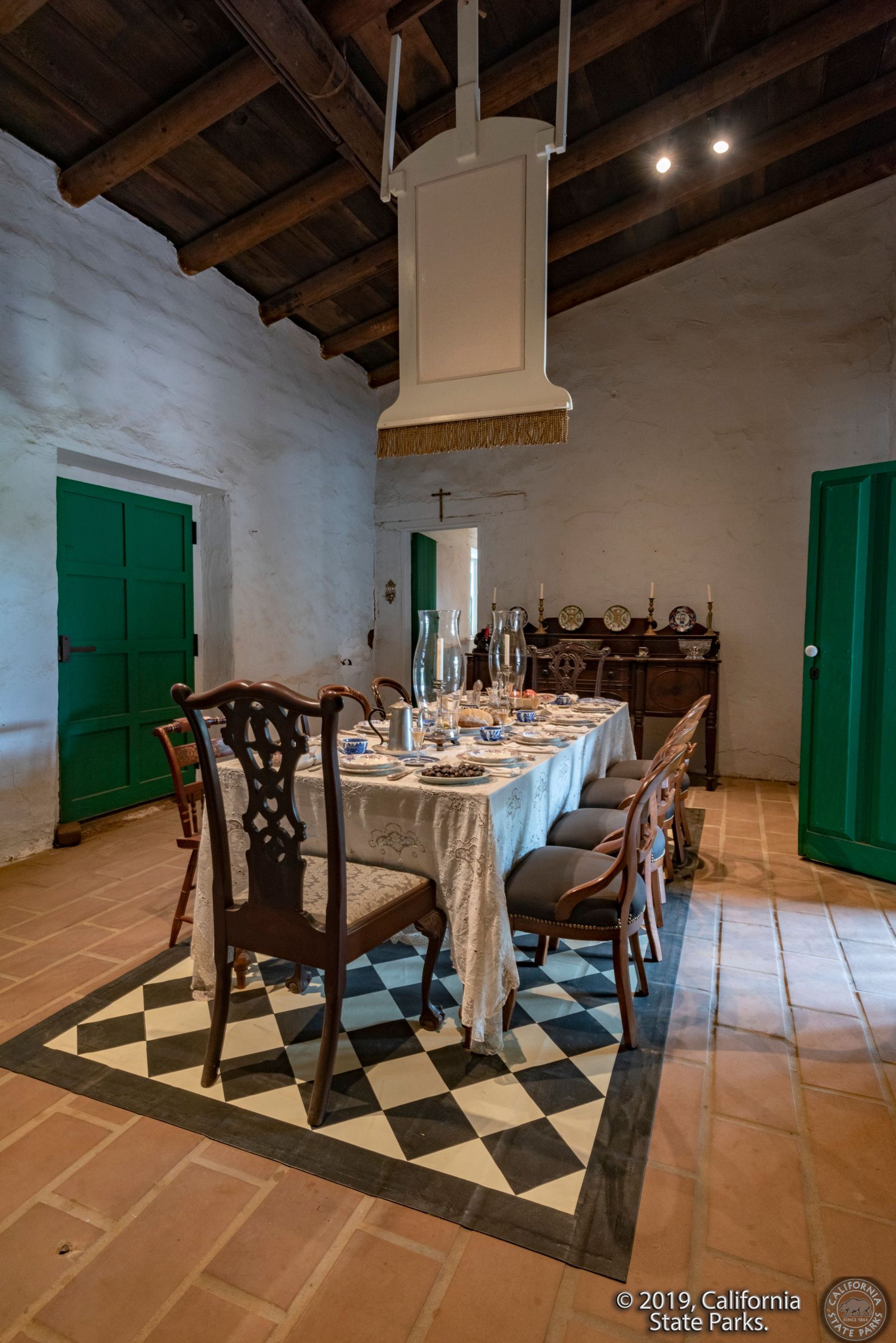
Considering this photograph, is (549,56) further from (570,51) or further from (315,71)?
(315,71)

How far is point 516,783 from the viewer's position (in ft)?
7.06

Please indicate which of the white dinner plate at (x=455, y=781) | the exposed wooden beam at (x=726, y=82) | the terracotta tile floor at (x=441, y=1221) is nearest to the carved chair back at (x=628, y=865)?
the white dinner plate at (x=455, y=781)

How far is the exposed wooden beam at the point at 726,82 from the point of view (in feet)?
12.5

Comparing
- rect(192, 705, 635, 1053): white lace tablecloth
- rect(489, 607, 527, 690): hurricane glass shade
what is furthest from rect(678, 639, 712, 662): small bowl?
rect(192, 705, 635, 1053): white lace tablecloth

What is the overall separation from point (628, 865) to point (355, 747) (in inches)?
38.0

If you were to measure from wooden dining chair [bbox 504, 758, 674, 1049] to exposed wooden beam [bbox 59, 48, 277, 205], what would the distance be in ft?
12.2

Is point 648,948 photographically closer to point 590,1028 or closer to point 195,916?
point 590,1028

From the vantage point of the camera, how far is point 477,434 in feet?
11.1

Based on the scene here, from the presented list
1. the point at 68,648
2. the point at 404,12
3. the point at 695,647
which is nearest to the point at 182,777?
the point at 68,648

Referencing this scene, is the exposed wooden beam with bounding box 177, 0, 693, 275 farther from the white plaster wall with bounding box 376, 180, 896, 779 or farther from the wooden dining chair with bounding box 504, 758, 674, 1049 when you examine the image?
the wooden dining chair with bounding box 504, 758, 674, 1049

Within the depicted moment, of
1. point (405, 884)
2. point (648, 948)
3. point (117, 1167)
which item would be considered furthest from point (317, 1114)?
point (648, 948)

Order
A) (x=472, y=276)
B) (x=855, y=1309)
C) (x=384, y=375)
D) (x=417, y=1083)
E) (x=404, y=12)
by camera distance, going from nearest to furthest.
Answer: (x=855, y=1309) → (x=417, y=1083) → (x=404, y=12) → (x=472, y=276) → (x=384, y=375)

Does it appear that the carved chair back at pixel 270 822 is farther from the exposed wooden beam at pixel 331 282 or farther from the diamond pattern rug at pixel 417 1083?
the exposed wooden beam at pixel 331 282

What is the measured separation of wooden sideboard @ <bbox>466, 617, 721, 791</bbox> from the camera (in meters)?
5.50
